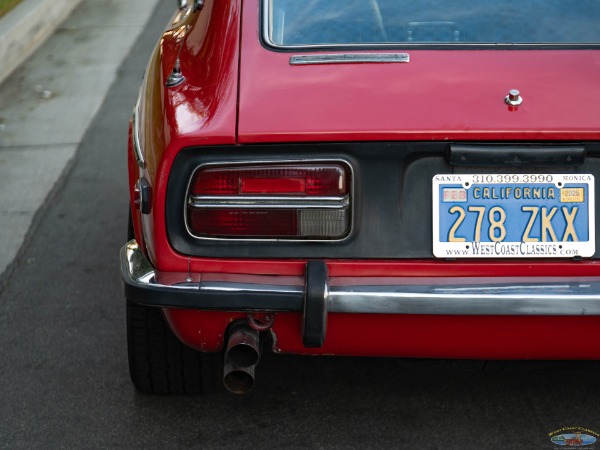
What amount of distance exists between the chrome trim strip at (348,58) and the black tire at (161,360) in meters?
0.92

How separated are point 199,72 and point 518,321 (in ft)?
4.08

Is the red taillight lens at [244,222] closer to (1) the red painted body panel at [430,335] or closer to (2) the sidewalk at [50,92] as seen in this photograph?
(1) the red painted body panel at [430,335]

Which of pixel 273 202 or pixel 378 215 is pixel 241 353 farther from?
pixel 378 215

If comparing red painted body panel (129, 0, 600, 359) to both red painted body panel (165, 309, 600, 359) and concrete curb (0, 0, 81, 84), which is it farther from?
concrete curb (0, 0, 81, 84)

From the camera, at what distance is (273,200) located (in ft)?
10.0

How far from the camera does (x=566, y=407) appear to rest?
370cm

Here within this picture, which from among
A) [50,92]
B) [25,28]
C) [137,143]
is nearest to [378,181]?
[137,143]

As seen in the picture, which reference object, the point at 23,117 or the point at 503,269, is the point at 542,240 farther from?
the point at 23,117

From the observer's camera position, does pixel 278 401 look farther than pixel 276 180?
Yes

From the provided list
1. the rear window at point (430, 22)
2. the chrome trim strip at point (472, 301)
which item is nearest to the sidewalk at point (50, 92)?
the rear window at point (430, 22)

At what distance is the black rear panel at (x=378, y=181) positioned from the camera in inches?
118

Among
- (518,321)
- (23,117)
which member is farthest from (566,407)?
(23,117)

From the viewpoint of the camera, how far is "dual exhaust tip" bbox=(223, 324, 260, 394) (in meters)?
3.03
